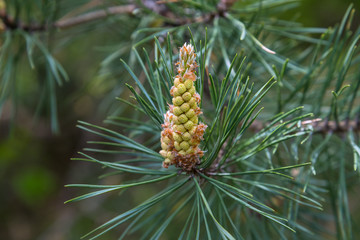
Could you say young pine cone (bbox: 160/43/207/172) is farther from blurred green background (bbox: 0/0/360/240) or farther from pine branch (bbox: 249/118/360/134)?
blurred green background (bbox: 0/0/360/240)

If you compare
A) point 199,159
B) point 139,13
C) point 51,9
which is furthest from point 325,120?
point 51,9

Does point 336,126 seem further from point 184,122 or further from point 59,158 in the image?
point 59,158

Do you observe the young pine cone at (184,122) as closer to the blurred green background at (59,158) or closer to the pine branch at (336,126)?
the pine branch at (336,126)

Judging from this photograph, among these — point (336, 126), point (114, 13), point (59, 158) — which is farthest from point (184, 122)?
point (59, 158)

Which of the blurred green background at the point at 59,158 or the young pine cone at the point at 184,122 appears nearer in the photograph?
the young pine cone at the point at 184,122

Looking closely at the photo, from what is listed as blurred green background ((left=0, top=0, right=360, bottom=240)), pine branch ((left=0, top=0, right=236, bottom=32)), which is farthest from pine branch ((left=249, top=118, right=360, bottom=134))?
blurred green background ((left=0, top=0, right=360, bottom=240))

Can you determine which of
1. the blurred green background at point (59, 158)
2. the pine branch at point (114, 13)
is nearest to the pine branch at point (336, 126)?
the pine branch at point (114, 13)
